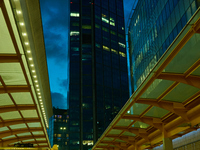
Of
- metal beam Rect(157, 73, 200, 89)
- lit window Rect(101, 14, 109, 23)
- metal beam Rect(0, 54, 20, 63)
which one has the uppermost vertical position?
lit window Rect(101, 14, 109, 23)

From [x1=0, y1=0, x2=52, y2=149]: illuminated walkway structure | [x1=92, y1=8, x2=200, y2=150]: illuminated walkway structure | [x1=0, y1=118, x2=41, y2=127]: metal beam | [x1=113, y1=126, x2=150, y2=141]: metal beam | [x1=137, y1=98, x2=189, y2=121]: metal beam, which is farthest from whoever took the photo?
[x1=113, y1=126, x2=150, y2=141]: metal beam

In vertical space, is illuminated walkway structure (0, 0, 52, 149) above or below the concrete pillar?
above

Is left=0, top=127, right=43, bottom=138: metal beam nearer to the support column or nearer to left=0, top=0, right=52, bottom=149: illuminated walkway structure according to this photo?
left=0, top=0, right=52, bottom=149: illuminated walkway structure

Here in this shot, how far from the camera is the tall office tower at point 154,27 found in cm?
3313

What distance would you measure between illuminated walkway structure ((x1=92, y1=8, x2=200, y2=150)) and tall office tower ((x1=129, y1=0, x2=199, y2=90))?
51.8ft

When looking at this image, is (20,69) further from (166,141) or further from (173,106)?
(166,141)

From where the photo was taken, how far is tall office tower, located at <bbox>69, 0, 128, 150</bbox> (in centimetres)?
9669

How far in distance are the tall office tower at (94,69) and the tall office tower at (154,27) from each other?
126 feet

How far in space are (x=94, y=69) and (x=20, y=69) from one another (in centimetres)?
9087

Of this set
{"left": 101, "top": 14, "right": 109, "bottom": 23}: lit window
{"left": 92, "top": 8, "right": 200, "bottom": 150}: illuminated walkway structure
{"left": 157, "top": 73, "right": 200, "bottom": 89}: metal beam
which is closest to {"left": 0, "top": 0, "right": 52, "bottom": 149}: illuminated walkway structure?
{"left": 92, "top": 8, "right": 200, "bottom": 150}: illuminated walkway structure

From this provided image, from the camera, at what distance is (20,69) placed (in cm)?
1179

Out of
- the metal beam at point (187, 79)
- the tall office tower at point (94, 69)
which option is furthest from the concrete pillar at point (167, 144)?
the tall office tower at point (94, 69)

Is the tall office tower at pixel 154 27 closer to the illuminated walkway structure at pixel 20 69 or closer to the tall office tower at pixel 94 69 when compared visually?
the illuminated walkway structure at pixel 20 69

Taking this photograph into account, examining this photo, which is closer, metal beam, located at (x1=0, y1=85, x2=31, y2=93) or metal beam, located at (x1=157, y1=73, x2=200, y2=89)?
metal beam, located at (x1=157, y1=73, x2=200, y2=89)
